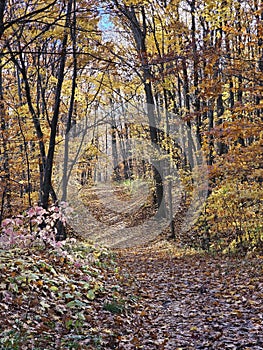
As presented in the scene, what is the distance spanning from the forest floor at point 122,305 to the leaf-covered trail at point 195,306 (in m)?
0.01

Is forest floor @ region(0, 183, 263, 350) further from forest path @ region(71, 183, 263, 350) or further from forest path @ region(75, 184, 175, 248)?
forest path @ region(75, 184, 175, 248)

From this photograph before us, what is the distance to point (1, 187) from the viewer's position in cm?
1274

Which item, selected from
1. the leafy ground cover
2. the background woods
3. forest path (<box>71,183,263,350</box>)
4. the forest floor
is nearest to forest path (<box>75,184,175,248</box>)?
the background woods

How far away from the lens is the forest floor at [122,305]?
4.83 metres

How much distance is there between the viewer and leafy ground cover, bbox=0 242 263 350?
191 inches

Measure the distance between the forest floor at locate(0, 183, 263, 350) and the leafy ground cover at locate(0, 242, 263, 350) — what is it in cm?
1

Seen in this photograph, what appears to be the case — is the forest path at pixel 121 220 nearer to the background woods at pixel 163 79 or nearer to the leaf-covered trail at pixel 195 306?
the background woods at pixel 163 79

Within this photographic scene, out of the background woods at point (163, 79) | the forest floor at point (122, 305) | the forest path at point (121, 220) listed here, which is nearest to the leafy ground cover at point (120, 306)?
the forest floor at point (122, 305)

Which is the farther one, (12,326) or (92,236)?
(92,236)

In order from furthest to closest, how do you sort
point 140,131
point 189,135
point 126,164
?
1. point 126,164
2. point 140,131
3. point 189,135

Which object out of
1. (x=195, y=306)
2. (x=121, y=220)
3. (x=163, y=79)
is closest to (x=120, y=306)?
(x=195, y=306)

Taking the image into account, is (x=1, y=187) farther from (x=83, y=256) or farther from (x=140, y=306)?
(x=140, y=306)

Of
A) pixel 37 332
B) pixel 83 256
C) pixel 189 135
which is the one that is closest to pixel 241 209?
pixel 83 256

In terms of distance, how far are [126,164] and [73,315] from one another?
35992 mm
